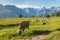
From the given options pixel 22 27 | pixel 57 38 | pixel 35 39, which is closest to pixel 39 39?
pixel 35 39

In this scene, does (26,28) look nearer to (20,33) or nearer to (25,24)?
(25,24)

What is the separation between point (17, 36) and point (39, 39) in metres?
4.41

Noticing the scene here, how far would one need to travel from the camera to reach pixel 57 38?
2648cm

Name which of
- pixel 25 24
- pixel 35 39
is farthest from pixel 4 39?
pixel 25 24

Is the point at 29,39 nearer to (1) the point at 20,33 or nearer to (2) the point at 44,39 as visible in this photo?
(2) the point at 44,39

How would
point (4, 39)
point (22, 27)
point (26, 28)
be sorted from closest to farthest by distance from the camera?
1. point (4, 39)
2. point (22, 27)
3. point (26, 28)

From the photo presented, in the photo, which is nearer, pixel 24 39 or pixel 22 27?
pixel 24 39

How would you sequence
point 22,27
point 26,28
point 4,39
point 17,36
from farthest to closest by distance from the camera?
point 26,28 < point 22,27 < point 17,36 < point 4,39

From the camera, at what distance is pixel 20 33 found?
3100cm

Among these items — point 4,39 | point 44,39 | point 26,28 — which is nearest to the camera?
point 44,39

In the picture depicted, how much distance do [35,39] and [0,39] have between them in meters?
5.21

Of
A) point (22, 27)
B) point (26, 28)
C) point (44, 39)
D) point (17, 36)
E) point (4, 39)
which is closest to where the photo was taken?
point (44, 39)

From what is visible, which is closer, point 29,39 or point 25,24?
point 29,39

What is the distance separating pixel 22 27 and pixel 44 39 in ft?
25.9
